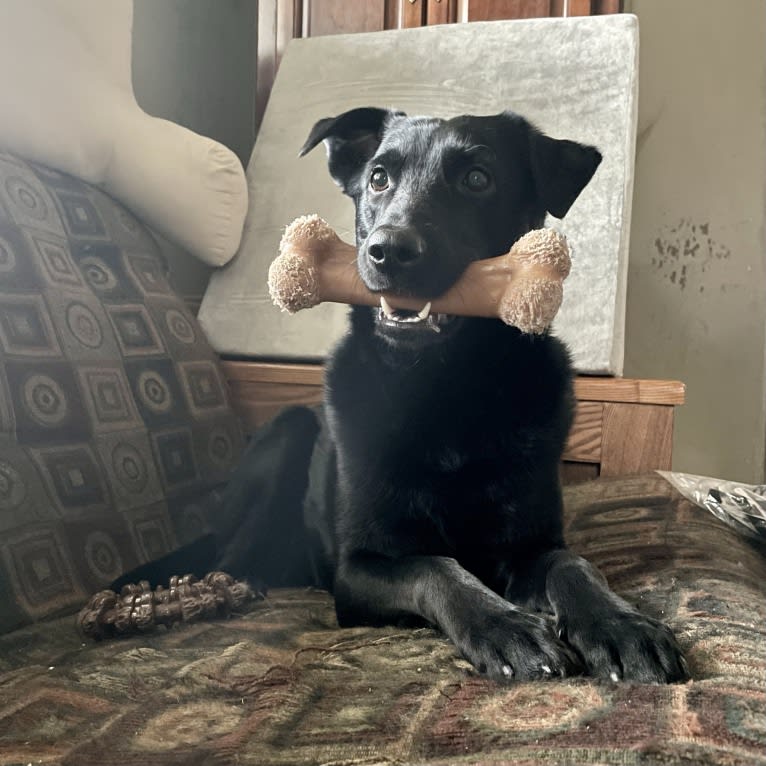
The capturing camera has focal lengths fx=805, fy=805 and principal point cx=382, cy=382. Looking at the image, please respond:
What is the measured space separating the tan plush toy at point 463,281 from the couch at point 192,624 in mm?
387

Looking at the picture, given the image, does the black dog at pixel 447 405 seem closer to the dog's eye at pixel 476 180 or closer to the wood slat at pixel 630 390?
the dog's eye at pixel 476 180

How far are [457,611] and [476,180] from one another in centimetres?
61

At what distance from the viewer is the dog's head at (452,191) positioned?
103cm

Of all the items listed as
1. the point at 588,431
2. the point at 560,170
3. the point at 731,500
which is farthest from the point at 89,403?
the point at 731,500

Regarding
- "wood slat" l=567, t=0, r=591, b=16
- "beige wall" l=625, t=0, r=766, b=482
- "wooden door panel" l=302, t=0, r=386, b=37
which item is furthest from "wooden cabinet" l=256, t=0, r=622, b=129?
"beige wall" l=625, t=0, r=766, b=482

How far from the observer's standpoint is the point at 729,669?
73 cm

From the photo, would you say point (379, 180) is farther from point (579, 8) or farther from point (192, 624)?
point (579, 8)

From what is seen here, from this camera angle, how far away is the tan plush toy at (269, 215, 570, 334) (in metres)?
0.97

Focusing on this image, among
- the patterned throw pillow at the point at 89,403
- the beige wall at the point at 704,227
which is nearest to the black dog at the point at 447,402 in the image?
the patterned throw pillow at the point at 89,403

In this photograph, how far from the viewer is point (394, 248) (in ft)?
3.14

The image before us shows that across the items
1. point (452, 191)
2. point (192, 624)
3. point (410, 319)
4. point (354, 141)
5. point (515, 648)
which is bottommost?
point (192, 624)

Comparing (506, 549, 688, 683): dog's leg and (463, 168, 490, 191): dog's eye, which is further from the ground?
(463, 168, 490, 191): dog's eye

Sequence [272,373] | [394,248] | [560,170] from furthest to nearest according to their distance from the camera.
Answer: [272,373]
[560,170]
[394,248]

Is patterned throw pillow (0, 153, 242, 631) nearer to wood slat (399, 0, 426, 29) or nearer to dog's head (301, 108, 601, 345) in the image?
dog's head (301, 108, 601, 345)
